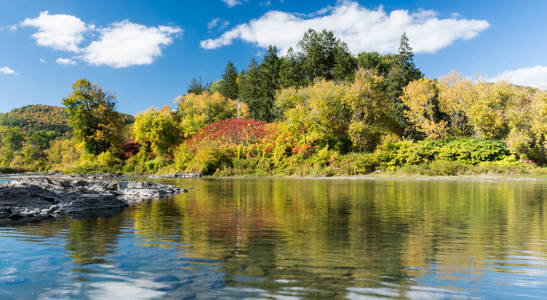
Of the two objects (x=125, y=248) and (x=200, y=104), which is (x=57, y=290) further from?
(x=200, y=104)

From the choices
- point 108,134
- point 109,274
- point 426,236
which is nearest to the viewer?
point 109,274

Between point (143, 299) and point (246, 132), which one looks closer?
point (143, 299)

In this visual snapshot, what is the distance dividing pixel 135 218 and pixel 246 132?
1200 inches

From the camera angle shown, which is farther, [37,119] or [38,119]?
[38,119]

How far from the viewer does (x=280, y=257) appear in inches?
168

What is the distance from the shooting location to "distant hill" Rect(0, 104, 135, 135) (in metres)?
81.6

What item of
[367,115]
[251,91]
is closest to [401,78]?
[367,115]

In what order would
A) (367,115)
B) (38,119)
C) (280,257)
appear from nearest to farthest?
(280,257) < (367,115) < (38,119)

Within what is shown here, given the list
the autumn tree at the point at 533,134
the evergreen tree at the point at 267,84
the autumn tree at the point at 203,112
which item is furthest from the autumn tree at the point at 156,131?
the autumn tree at the point at 533,134

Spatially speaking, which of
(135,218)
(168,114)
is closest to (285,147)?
(168,114)

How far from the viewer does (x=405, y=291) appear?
3084mm

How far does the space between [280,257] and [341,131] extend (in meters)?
31.0

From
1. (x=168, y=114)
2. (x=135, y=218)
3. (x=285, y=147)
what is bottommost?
(x=135, y=218)

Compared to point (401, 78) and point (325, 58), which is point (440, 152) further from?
point (325, 58)
